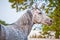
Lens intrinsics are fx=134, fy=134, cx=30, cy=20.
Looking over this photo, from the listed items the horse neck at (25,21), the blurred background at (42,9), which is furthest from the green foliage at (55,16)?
the horse neck at (25,21)

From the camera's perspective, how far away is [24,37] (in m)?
1.89

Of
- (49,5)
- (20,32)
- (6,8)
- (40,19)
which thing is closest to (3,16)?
(6,8)

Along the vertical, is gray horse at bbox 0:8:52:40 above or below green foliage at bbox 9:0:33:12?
below

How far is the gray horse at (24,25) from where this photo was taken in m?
1.86

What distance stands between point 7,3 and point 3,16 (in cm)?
20

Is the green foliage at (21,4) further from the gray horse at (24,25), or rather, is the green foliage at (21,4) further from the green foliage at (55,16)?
the green foliage at (55,16)

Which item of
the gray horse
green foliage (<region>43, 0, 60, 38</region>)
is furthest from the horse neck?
green foliage (<region>43, 0, 60, 38</region>)

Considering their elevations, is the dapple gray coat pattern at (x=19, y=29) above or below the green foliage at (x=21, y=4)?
below

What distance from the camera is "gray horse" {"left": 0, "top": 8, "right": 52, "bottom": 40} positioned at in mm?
1855

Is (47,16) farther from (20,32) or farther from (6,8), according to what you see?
(6,8)

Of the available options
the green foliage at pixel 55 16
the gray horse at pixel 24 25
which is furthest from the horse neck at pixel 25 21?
the green foliage at pixel 55 16

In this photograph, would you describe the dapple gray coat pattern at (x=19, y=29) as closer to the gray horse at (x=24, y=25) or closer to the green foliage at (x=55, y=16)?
the gray horse at (x=24, y=25)

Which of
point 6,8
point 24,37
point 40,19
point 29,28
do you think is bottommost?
point 24,37

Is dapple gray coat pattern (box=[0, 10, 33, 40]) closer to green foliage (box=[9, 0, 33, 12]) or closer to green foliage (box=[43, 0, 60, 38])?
green foliage (box=[9, 0, 33, 12])
